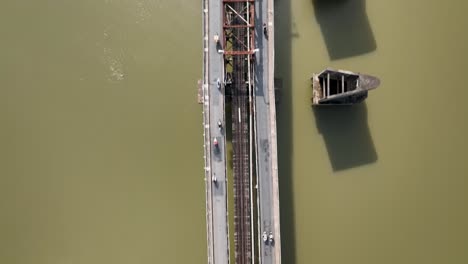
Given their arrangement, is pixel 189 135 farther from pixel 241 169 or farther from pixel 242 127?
pixel 241 169

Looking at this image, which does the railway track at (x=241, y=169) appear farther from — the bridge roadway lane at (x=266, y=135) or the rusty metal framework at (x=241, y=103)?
the bridge roadway lane at (x=266, y=135)

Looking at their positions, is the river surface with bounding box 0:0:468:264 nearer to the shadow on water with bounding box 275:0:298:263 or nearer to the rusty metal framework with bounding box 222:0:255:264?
the shadow on water with bounding box 275:0:298:263

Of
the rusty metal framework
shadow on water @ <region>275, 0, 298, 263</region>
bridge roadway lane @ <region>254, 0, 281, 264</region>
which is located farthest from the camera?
shadow on water @ <region>275, 0, 298, 263</region>

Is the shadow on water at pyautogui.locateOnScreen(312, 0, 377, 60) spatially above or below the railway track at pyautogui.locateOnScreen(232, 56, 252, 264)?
above

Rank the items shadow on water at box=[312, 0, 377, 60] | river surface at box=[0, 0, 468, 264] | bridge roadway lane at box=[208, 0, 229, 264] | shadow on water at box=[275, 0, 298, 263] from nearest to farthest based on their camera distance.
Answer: bridge roadway lane at box=[208, 0, 229, 264] → river surface at box=[0, 0, 468, 264] → shadow on water at box=[275, 0, 298, 263] → shadow on water at box=[312, 0, 377, 60]

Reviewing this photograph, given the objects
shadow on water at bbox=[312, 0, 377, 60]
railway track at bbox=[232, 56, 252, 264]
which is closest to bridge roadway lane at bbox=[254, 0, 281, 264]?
railway track at bbox=[232, 56, 252, 264]

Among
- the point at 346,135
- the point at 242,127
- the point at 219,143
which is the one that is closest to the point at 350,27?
the point at 346,135
